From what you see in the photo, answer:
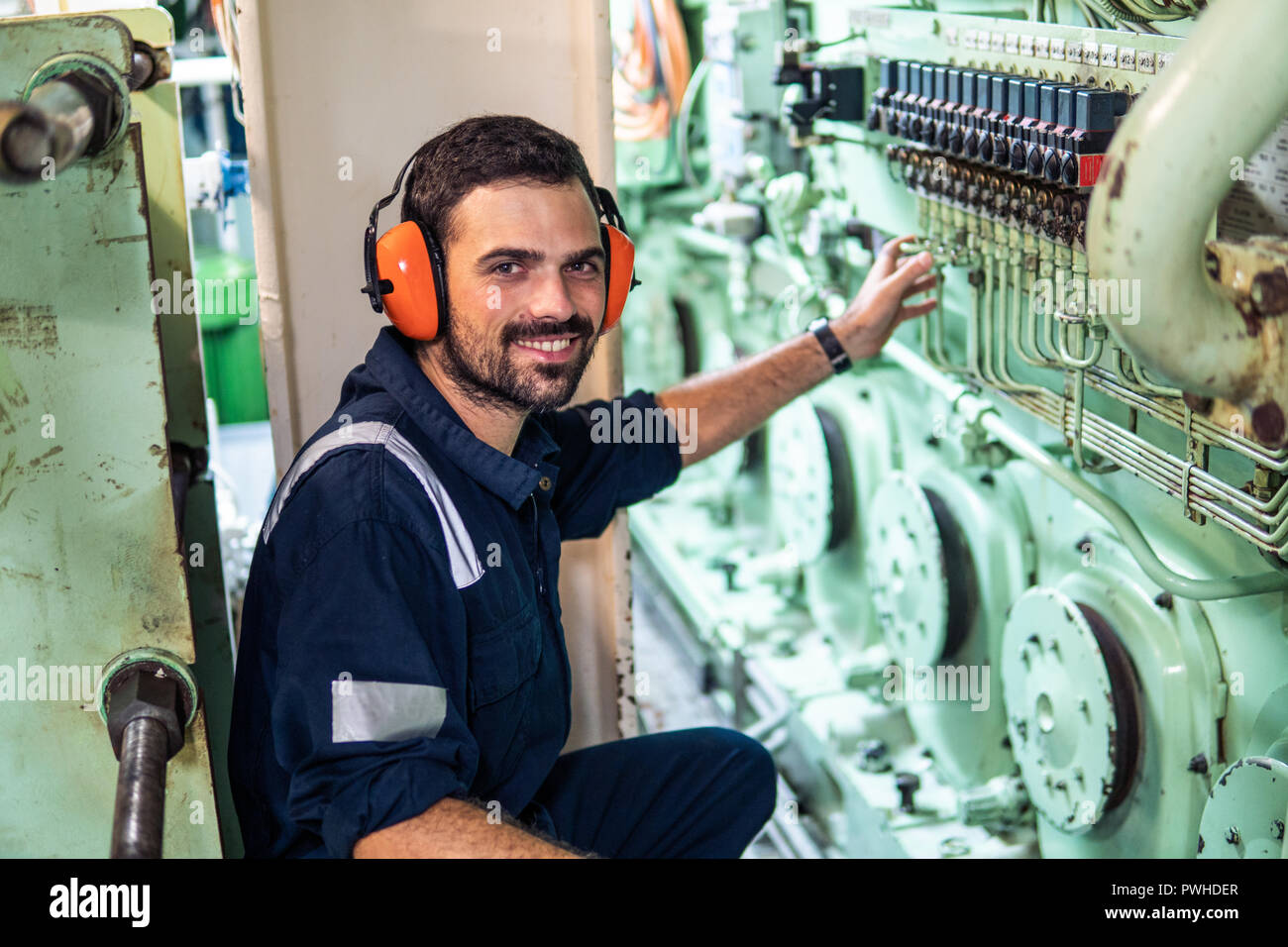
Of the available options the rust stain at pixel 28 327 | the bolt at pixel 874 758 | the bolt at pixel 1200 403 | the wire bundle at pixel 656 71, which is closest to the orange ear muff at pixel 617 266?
the rust stain at pixel 28 327

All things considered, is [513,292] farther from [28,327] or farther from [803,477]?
A: [803,477]

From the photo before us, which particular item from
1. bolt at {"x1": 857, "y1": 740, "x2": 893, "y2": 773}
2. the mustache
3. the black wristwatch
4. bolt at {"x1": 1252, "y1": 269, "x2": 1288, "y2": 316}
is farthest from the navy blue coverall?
bolt at {"x1": 857, "y1": 740, "x2": 893, "y2": 773}

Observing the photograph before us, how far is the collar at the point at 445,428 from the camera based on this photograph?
1828 mm

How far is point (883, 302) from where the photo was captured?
8.38ft

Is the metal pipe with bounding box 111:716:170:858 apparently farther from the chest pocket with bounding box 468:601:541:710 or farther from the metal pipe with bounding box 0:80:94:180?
the metal pipe with bounding box 0:80:94:180

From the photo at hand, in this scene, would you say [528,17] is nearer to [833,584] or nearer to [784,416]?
[784,416]

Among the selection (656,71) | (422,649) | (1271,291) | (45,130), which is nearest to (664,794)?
(422,649)

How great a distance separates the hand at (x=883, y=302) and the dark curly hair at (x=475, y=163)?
0.79 meters

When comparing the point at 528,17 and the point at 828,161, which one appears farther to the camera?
the point at 828,161

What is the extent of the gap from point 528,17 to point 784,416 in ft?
6.10

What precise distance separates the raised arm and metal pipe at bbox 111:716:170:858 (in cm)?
115

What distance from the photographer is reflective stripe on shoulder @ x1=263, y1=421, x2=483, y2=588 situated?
1.72m

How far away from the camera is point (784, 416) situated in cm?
386
